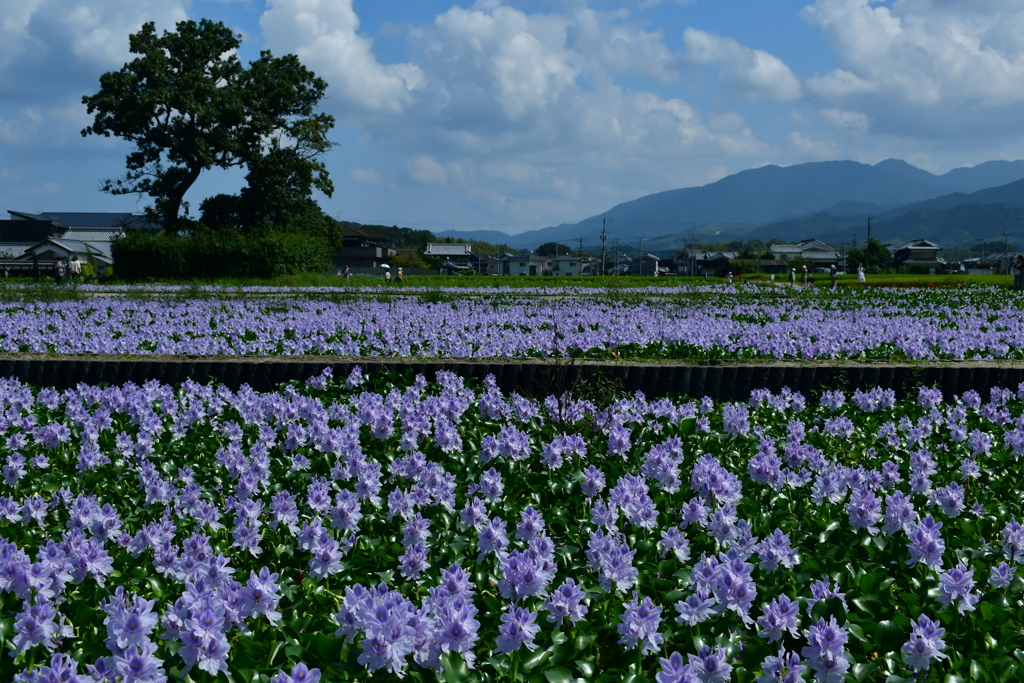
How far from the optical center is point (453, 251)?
13525 centimetres

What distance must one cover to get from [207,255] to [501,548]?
121ft

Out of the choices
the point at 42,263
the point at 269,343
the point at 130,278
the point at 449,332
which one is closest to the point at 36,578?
the point at 269,343

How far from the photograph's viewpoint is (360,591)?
2.73 metres

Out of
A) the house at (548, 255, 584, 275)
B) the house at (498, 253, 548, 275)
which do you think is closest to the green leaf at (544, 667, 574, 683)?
the house at (498, 253, 548, 275)

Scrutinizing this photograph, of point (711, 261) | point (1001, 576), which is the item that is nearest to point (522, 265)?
point (711, 261)

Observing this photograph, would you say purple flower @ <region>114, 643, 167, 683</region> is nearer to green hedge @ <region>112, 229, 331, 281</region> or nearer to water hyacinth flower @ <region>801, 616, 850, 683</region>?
water hyacinth flower @ <region>801, 616, 850, 683</region>

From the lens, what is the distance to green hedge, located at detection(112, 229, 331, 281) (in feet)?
121

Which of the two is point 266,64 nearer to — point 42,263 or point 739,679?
point 42,263

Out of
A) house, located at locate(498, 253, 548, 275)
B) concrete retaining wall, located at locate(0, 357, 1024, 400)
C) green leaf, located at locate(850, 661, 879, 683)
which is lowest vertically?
green leaf, located at locate(850, 661, 879, 683)

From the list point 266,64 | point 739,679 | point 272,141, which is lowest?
point 739,679

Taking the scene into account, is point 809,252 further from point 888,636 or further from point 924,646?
point 924,646

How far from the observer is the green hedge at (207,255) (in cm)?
3688

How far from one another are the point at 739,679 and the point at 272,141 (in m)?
43.7

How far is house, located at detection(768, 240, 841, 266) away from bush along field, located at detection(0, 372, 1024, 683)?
122m
